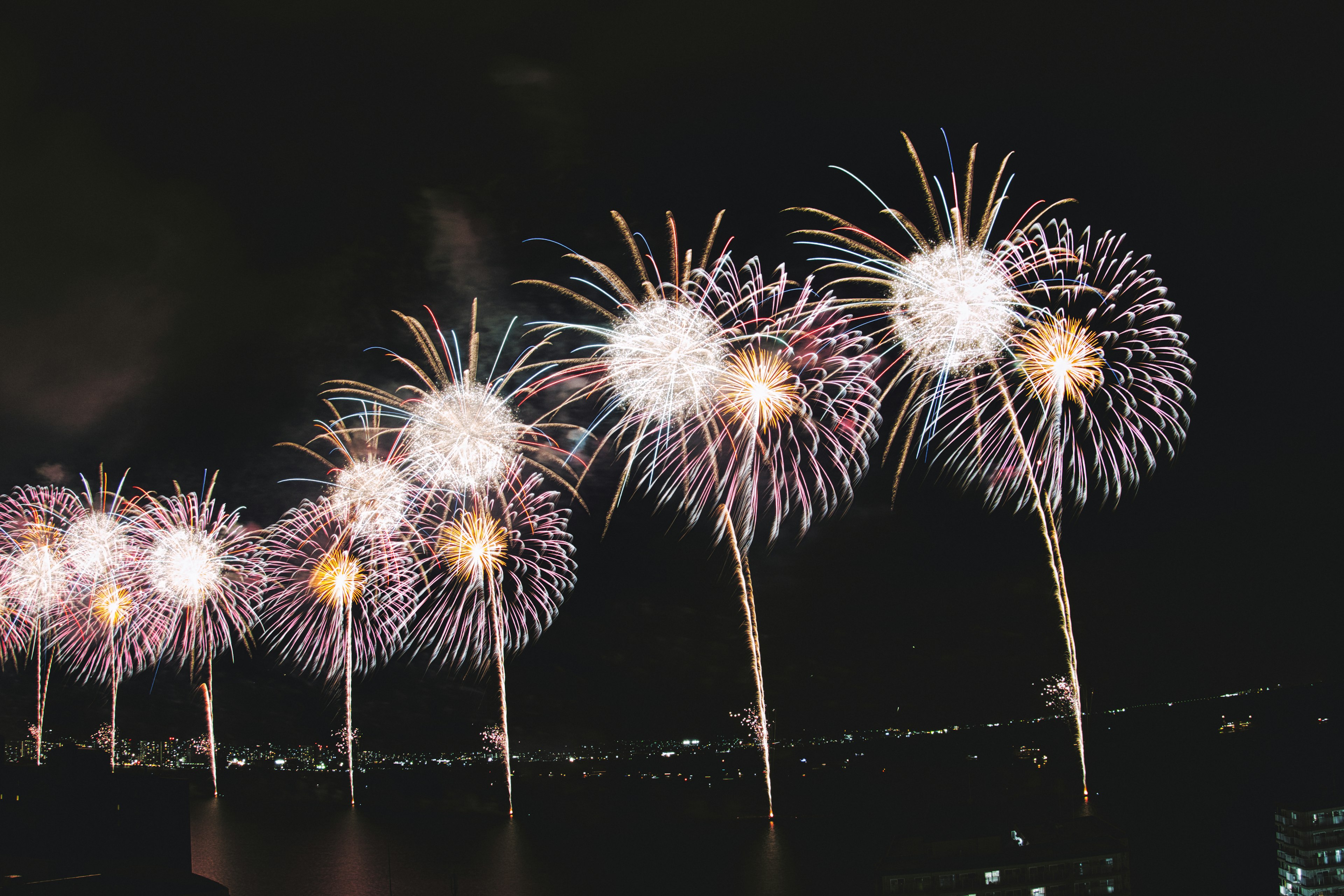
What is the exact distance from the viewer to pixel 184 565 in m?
34.6

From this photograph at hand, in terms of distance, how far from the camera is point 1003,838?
87.4 feet

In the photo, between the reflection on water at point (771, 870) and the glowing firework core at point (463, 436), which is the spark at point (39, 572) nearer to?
the glowing firework core at point (463, 436)

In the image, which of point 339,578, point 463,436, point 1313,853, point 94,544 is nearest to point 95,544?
point 94,544

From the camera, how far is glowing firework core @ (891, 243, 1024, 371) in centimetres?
2050

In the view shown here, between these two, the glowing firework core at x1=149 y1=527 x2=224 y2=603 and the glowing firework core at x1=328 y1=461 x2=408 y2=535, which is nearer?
the glowing firework core at x1=328 y1=461 x2=408 y2=535

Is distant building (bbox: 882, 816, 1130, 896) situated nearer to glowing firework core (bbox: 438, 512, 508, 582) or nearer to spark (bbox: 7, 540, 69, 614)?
glowing firework core (bbox: 438, 512, 508, 582)

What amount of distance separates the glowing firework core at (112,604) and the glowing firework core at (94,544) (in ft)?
17.3

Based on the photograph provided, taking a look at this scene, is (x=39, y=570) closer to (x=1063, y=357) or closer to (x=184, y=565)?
(x=184, y=565)

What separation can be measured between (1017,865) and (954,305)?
18551 millimetres

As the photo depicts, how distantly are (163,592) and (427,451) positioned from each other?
17888 millimetres

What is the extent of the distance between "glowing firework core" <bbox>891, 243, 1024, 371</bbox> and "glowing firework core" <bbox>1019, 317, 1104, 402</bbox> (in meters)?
1.06

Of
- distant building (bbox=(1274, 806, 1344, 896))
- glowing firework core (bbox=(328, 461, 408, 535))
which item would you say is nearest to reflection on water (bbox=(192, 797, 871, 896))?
glowing firework core (bbox=(328, 461, 408, 535))

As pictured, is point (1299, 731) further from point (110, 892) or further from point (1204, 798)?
point (110, 892)

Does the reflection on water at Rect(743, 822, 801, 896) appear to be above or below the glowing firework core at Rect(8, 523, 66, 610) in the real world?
below
